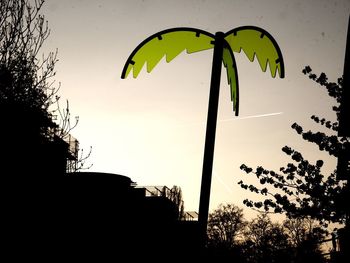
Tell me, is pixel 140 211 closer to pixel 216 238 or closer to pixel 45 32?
pixel 45 32

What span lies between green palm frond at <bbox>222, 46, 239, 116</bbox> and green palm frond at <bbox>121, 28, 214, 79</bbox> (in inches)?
5.5

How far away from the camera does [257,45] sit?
3207mm

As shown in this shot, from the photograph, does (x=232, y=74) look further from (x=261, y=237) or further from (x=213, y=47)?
(x=261, y=237)

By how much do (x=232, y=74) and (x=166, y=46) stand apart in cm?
57

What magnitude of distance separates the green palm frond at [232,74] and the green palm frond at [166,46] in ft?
0.46

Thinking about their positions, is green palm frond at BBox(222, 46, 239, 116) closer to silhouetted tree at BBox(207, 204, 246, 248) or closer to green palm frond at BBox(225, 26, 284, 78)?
green palm frond at BBox(225, 26, 284, 78)

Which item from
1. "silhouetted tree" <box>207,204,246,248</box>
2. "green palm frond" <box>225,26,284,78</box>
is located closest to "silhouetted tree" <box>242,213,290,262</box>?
"silhouetted tree" <box>207,204,246,248</box>

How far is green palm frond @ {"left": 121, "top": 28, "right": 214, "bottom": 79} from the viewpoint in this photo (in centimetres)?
290

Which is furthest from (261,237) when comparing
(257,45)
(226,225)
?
(257,45)

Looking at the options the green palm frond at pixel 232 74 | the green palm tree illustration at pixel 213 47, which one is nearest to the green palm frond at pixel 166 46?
the green palm tree illustration at pixel 213 47

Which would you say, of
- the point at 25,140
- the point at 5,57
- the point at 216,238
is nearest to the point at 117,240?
the point at 25,140

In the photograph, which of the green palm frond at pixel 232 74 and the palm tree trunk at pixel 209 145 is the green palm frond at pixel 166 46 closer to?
the green palm frond at pixel 232 74

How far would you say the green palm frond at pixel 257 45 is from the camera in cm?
308

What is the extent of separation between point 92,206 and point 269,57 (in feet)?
40.0
